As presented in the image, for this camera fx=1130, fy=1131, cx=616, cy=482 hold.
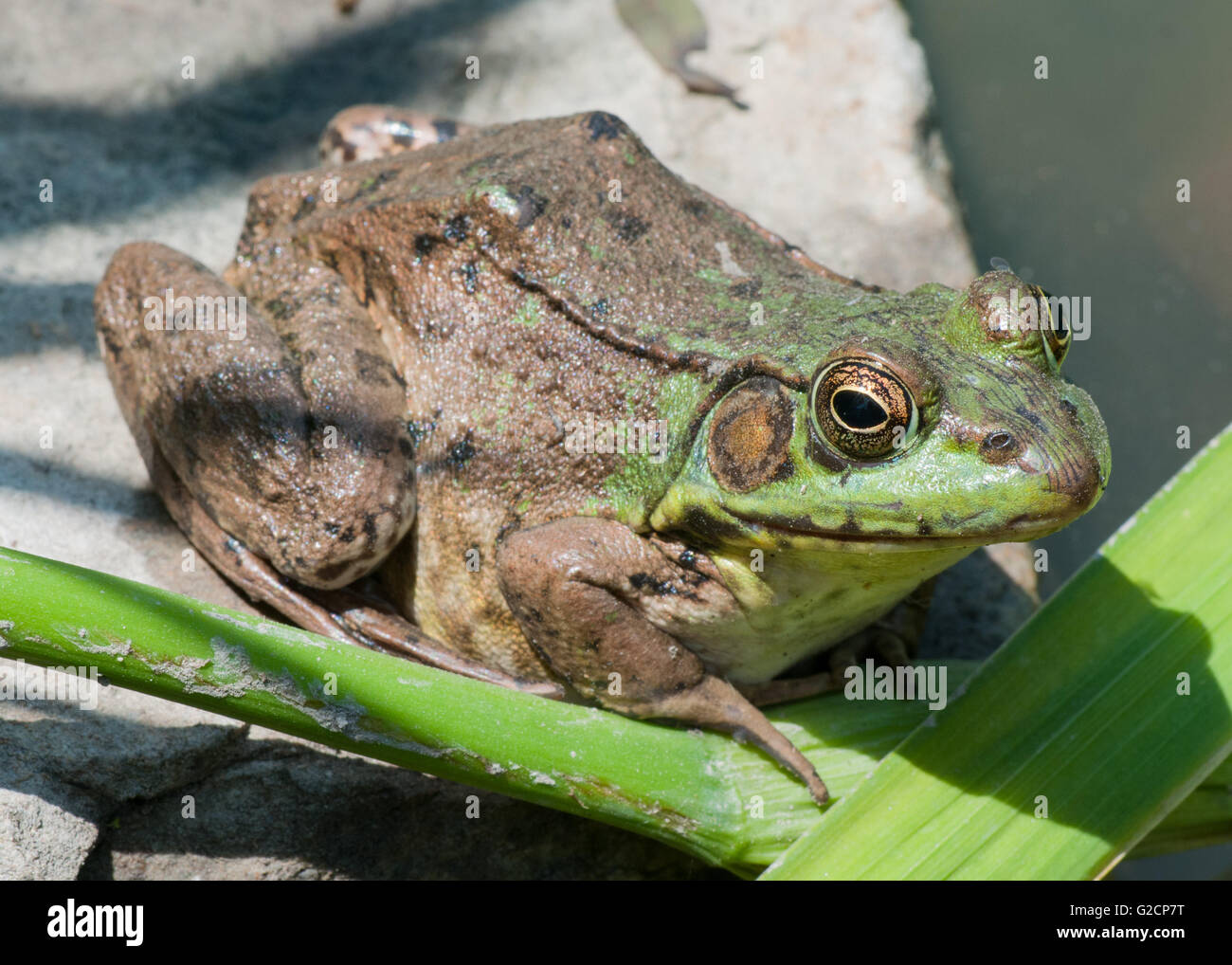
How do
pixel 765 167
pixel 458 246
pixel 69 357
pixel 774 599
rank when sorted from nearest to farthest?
pixel 774 599 < pixel 458 246 < pixel 69 357 < pixel 765 167

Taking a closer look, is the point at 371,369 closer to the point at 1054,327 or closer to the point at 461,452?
the point at 461,452

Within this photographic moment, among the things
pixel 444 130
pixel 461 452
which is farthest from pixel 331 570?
pixel 444 130

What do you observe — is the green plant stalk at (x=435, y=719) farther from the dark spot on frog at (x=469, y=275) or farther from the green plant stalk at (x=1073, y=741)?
the dark spot on frog at (x=469, y=275)

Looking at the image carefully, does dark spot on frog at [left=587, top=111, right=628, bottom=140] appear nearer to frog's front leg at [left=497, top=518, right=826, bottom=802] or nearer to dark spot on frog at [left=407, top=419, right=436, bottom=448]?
dark spot on frog at [left=407, top=419, right=436, bottom=448]

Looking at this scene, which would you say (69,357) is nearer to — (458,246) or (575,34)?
(458,246)

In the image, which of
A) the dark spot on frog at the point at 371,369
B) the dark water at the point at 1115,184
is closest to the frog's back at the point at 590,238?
the dark spot on frog at the point at 371,369
